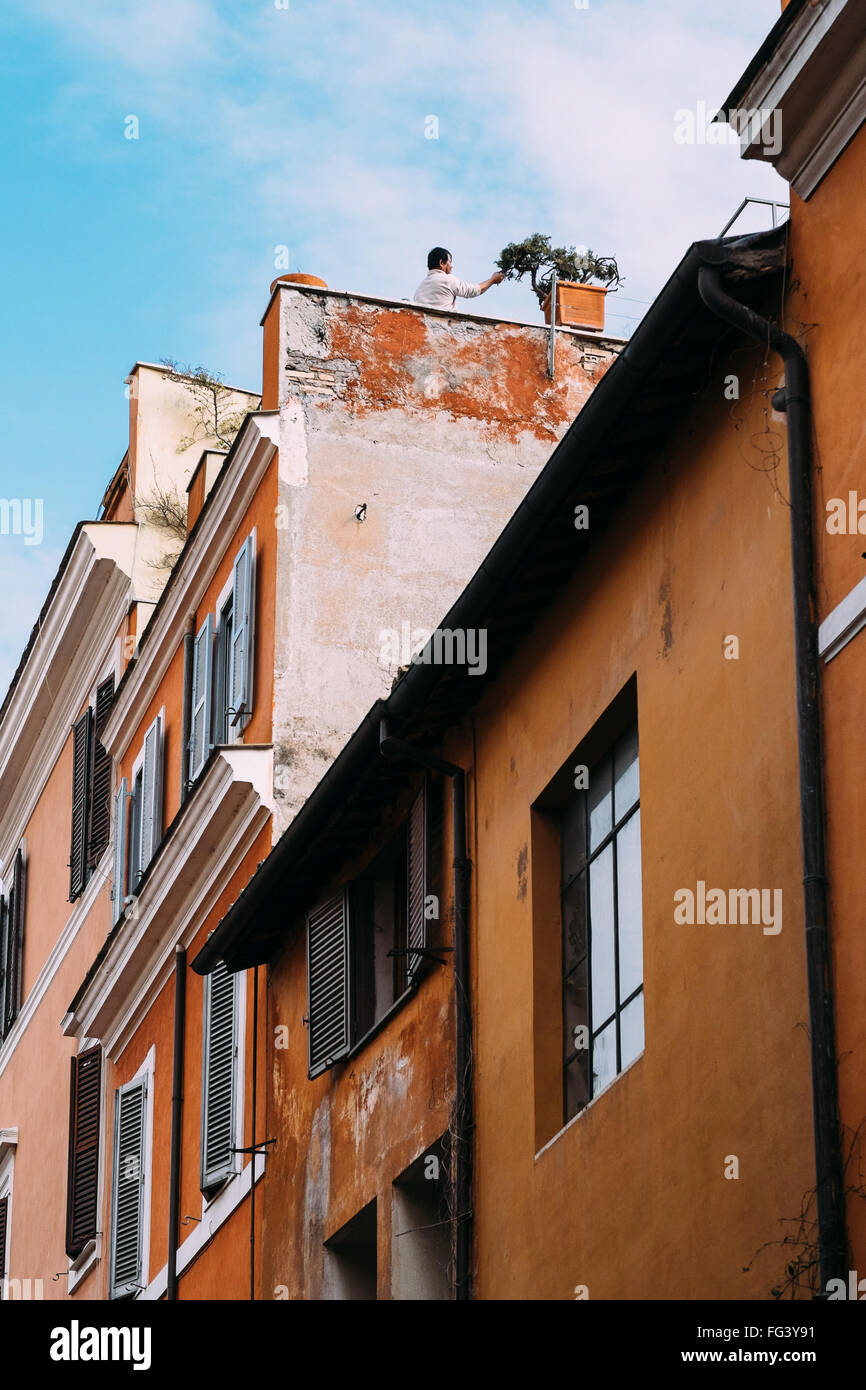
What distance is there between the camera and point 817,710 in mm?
9617

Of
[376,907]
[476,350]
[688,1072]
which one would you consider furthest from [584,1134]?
[476,350]

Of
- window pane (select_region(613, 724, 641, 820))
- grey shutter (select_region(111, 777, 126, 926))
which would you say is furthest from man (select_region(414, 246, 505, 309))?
window pane (select_region(613, 724, 641, 820))

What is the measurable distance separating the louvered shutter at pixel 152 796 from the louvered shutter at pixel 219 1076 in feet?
8.81

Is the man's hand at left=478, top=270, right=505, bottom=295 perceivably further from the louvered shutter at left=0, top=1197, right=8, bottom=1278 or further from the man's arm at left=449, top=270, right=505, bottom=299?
the louvered shutter at left=0, top=1197, right=8, bottom=1278

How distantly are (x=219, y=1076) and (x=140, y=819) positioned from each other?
4423mm

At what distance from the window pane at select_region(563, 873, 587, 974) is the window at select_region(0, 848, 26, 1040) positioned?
17453 mm

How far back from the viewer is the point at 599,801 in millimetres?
12500

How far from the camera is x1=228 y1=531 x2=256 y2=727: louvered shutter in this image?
1919 cm

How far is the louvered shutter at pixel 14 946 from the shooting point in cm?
2956

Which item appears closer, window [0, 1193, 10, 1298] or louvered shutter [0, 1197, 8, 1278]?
window [0, 1193, 10, 1298]

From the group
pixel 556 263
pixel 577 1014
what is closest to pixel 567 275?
pixel 556 263

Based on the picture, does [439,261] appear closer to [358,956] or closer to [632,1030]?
[358,956]

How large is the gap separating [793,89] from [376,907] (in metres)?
7.50

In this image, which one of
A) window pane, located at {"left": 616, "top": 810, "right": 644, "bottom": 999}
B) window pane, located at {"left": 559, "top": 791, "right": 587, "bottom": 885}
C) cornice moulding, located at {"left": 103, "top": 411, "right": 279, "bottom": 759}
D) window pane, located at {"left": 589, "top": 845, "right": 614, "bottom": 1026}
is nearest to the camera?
window pane, located at {"left": 616, "top": 810, "right": 644, "bottom": 999}
